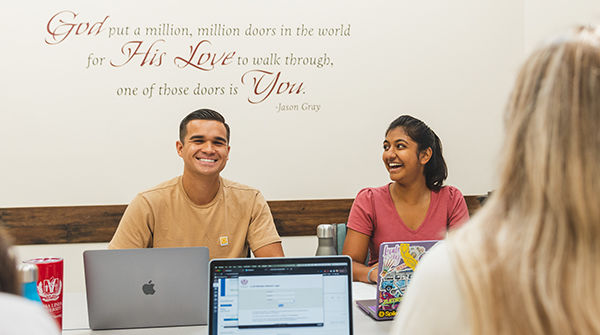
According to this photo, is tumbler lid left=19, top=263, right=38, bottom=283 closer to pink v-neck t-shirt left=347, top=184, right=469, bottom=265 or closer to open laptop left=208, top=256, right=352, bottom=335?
open laptop left=208, top=256, right=352, bottom=335

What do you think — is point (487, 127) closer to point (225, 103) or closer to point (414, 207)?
point (414, 207)

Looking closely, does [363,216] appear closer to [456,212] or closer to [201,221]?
[456,212]

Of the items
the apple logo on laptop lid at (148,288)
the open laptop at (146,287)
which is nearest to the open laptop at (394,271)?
the open laptop at (146,287)

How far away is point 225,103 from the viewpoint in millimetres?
3176

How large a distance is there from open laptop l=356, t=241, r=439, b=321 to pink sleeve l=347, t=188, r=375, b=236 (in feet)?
2.74

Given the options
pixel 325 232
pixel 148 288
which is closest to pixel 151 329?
pixel 148 288

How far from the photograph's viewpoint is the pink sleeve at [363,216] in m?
2.57

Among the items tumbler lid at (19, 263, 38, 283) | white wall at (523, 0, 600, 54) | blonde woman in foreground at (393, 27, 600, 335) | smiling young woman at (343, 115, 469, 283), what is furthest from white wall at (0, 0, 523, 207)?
blonde woman in foreground at (393, 27, 600, 335)

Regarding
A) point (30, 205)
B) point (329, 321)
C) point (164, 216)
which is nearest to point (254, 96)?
point (164, 216)

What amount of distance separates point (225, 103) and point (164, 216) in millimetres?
981

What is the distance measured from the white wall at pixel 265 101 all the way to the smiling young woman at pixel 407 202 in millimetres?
634

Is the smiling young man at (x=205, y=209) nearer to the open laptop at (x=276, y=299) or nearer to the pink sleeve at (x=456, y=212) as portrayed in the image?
the pink sleeve at (x=456, y=212)

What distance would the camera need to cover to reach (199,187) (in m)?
2.48

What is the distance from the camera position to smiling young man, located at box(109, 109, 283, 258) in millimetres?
2385
